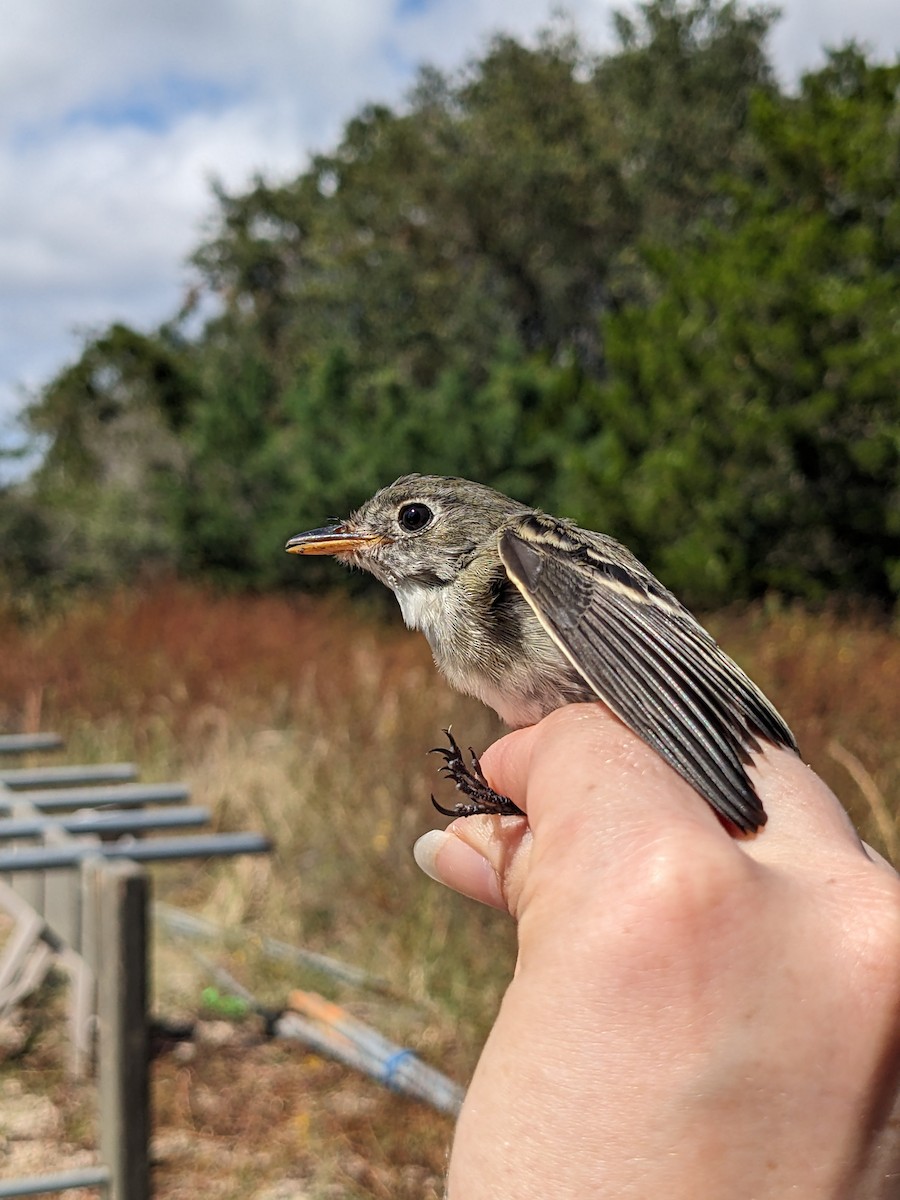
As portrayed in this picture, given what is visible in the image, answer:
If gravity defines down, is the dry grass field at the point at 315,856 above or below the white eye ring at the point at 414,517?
below

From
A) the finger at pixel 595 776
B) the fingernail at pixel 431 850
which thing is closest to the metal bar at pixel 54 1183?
the fingernail at pixel 431 850

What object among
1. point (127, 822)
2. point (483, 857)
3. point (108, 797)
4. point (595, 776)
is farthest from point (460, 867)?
point (108, 797)

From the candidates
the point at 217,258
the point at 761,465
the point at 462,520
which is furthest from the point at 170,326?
the point at 462,520

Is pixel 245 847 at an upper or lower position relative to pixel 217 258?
lower

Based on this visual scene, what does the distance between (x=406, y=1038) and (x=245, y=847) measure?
1.42 metres

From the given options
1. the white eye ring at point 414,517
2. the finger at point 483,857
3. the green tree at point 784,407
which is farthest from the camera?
the green tree at point 784,407

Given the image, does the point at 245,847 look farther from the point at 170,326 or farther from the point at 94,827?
the point at 170,326

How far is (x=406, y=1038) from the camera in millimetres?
6020

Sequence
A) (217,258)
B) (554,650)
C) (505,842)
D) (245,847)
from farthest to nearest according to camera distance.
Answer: (217,258) → (245,847) → (554,650) → (505,842)

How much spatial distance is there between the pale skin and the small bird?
0.85ft

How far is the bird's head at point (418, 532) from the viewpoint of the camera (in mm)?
3096

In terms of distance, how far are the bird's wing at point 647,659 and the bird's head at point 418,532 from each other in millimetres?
213

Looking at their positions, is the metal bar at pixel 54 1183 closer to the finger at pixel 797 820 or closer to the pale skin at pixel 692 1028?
the pale skin at pixel 692 1028

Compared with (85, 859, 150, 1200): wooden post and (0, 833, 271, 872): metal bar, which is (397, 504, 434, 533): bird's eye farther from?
(0, 833, 271, 872): metal bar
